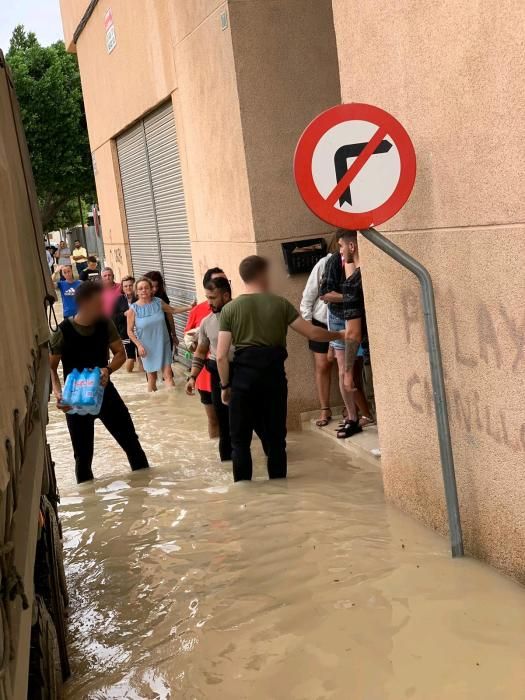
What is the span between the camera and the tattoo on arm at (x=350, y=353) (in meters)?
8.66

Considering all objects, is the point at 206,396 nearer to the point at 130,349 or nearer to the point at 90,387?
the point at 90,387

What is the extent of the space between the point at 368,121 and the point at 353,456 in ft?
13.1

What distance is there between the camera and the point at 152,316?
13.4 m

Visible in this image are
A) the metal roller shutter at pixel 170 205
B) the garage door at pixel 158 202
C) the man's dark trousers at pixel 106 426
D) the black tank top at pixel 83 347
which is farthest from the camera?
the garage door at pixel 158 202

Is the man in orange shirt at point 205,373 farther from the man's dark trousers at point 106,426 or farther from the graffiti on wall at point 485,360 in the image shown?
the graffiti on wall at point 485,360

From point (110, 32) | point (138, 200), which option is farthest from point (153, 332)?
point (110, 32)

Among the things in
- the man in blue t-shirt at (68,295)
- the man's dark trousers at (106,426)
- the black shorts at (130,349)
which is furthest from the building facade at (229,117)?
the man in blue t-shirt at (68,295)

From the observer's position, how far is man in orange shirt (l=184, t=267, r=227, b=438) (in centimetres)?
930

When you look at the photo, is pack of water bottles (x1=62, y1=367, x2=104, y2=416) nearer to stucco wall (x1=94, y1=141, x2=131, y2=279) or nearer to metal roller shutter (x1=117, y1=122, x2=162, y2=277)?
metal roller shutter (x1=117, y1=122, x2=162, y2=277)

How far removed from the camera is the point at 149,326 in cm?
1336

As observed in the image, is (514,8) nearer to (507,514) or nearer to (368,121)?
(368,121)

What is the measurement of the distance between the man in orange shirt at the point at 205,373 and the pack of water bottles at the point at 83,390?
3.93ft

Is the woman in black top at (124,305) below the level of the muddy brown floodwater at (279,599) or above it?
above

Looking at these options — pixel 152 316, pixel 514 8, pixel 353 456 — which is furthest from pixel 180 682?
pixel 152 316
